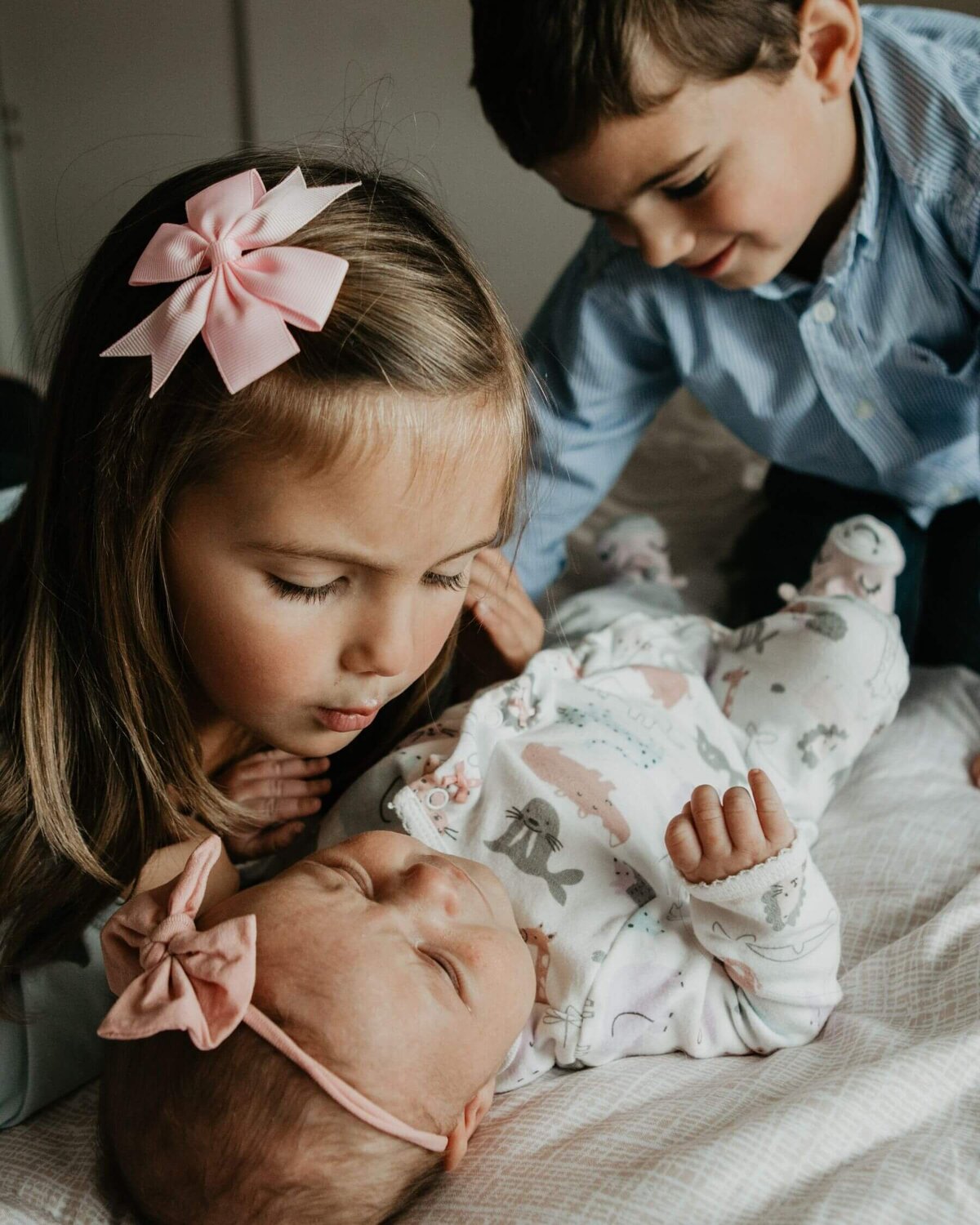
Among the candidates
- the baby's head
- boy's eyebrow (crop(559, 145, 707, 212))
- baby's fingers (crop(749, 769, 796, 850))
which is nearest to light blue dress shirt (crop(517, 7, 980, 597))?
boy's eyebrow (crop(559, 145, 707, 212))

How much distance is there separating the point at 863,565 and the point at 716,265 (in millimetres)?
362

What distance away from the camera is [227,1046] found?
648 millimetres

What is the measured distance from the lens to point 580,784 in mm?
905

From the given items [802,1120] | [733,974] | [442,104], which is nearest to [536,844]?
[733,974]

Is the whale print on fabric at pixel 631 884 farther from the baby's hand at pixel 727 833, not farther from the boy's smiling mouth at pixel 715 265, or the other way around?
the boy's smiling mouth at pixel 715 265

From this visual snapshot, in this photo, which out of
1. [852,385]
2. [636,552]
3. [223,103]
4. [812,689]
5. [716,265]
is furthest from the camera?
[223,103]

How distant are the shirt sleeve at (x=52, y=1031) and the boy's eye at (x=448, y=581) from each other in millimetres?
380

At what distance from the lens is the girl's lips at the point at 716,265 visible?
1.21m

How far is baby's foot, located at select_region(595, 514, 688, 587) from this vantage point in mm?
1463

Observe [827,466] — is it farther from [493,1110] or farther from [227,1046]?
[227,1046]

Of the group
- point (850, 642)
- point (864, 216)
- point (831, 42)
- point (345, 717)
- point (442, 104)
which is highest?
point (831, 42)

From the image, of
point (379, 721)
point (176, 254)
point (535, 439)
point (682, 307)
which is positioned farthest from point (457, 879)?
point (682, 307)

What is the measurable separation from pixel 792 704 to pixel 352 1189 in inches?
24.8

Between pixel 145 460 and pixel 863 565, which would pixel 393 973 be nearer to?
pixel 145 460
